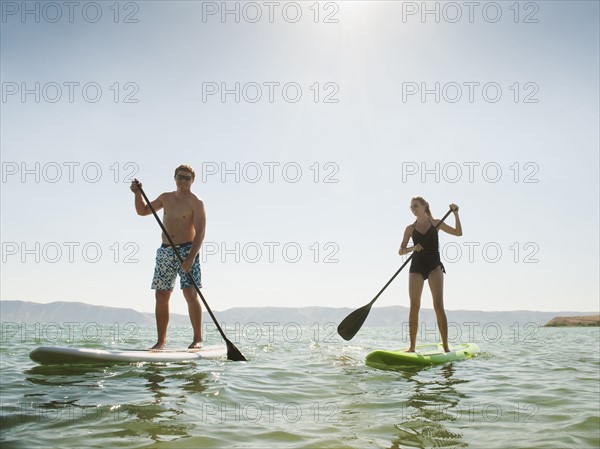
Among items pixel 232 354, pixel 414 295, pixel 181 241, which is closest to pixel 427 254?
pixel 414 295

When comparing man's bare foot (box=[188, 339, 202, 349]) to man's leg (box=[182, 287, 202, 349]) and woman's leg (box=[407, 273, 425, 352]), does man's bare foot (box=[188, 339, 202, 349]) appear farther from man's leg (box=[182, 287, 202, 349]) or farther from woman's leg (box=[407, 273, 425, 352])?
woman's leg (box=[407, 273, 425, 352])

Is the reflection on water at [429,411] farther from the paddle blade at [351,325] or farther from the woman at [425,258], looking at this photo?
the paddle blade at [351,325]

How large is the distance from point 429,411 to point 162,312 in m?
4.46

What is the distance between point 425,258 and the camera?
7824 mm

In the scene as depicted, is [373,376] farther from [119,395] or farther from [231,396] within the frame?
[119,395]

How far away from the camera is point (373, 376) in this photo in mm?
5980

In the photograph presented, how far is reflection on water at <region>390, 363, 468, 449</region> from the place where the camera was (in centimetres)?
321

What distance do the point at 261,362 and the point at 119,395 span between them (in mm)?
3336

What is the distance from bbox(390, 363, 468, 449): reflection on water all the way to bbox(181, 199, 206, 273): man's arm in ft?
10.9

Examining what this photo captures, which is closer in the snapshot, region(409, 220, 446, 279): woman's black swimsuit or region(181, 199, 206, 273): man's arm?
region(181, 199, 206, 273): man's arm

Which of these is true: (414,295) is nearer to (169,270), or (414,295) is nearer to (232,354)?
(232,354)

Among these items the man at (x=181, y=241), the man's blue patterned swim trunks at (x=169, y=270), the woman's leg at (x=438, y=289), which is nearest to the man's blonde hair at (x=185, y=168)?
the man at (x=181, y=241)

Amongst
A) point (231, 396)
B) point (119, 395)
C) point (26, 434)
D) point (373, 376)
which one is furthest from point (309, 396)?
point (26, 434)

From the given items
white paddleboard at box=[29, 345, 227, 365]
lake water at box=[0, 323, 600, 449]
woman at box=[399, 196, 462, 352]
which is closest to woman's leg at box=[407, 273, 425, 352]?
woman at box=[399, 196, 462, 352]
